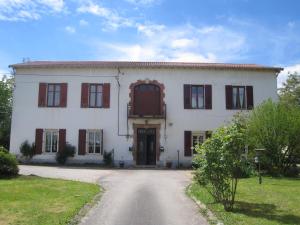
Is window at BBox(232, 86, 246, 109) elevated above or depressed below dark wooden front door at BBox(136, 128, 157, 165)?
above

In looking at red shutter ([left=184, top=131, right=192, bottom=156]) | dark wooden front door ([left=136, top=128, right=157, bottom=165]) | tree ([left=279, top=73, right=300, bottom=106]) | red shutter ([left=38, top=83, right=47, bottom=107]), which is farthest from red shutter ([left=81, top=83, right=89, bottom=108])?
tree ([left=279, top=73, right=300, bottom=106])

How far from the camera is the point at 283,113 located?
20.6 meters

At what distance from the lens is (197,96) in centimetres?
2866

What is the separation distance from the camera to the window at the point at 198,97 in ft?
93.6

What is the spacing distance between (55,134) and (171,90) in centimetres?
872

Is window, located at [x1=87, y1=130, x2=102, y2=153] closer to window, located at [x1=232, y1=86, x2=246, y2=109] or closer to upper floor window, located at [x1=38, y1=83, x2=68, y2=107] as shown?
upper floor window, located at [x1=38, y1=83, x2=68, y2=107]

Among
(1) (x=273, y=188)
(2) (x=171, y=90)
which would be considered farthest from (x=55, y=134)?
(1) (x=273, y=188)

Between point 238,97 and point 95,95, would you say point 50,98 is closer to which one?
point 95,95

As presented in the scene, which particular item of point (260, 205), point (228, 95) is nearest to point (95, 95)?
point (228, 95)

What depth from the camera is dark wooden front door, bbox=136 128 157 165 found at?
91.9 feet

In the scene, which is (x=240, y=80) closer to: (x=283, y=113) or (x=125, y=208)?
(x=283, y=113)

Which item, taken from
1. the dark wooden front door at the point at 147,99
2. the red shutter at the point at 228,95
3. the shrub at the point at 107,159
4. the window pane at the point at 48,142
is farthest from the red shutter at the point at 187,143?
the window pane at the point at 48,142

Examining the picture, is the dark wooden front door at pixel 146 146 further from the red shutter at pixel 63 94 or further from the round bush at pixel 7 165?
the round bush at pixel 7 165

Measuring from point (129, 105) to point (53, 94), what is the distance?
5521 millimetres
